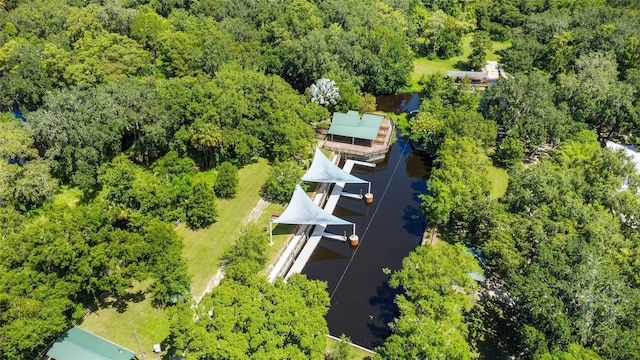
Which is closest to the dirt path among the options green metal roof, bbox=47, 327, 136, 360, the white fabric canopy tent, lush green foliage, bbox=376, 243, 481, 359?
the white fabric canopy tent

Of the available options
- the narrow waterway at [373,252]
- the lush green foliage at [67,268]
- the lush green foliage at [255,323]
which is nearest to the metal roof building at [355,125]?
the narrow waterway at [373,252]

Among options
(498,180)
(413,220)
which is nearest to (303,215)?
(413,220)

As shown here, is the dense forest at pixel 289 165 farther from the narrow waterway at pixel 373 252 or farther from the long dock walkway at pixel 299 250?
the narrow waterway at pixel 373 252

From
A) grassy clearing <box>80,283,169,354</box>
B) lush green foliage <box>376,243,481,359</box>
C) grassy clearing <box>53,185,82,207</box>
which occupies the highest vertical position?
lush green foliage <box>376,243,481,359</box>

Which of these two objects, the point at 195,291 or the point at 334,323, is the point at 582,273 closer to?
the point at 334,323

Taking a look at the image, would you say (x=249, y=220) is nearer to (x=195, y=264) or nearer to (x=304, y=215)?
(x=304, y=215)

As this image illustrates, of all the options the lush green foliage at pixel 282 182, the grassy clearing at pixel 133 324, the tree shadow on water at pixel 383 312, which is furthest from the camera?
the lush green foliage at pixel 282 182

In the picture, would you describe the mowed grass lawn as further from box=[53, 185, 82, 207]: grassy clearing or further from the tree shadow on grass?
Result: box=[53, 185, 82, 207]: grassy clearing
